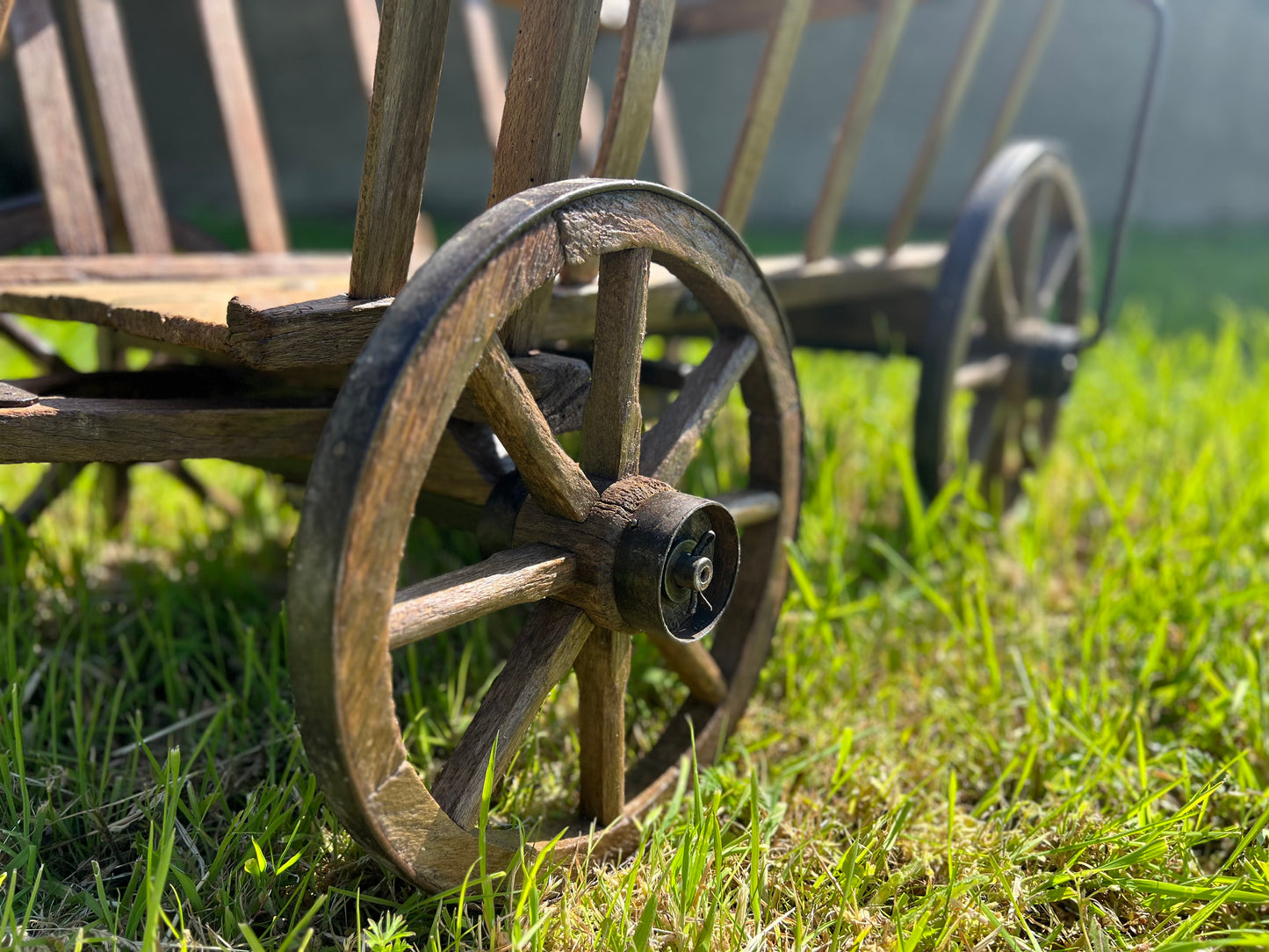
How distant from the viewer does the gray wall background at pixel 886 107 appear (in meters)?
7.34

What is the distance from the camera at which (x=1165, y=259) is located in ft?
21.2

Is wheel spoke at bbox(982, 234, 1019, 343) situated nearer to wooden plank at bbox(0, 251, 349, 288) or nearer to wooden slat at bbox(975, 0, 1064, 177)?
wooden slat at bbox(975, 0, 1064, 177)

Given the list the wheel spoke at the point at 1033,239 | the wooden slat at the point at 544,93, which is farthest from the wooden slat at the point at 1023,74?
the wooden slat at the point at 544,93

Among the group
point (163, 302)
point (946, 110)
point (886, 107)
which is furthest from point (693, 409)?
point (886, 107)

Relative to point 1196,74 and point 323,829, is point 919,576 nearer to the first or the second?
point 323,829

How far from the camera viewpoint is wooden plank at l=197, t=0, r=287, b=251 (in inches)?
86.8

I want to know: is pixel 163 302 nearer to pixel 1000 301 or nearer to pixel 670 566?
pixel 670 566

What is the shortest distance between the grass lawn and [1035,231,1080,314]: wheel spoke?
0.49 metres

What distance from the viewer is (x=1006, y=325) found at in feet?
8.61

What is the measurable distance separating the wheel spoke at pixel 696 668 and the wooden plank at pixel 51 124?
1319 millimetres

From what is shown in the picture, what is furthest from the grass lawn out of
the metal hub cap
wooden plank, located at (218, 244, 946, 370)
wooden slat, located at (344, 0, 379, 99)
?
wooden slat, located at (344, 0, 379, 99)

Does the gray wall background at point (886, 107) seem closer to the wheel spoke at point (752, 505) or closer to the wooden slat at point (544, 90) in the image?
the wheel spoke at point (752, 505)

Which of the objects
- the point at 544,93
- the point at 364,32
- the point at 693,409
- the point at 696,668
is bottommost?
the point at 696,668

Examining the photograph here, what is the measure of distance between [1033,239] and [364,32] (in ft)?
5.51
